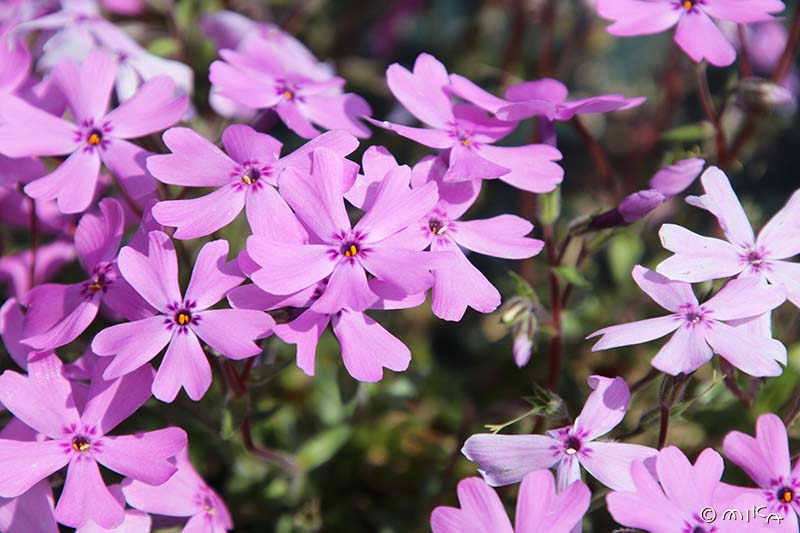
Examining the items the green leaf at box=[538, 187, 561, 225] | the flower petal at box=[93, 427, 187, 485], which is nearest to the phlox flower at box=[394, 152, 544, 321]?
the green leaf at box=[538, 187, 561, 225]

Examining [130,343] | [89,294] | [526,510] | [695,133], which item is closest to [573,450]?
[526,510]

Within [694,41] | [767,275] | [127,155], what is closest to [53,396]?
[127,155]

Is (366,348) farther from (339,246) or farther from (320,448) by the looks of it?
(320,448)

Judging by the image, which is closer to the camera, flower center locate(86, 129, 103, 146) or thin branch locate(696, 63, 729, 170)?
flower center locate(86, 129, 103, 146)

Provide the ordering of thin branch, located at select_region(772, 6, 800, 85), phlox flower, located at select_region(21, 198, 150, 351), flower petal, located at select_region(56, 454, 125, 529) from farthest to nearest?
1. thin branch, located at select_region(772, 6, 800, 85)
2. phlox flower, located at select_region(21, 198, 150, 351)
3. flower petal, located at select_region(56, 454, 125, 529)

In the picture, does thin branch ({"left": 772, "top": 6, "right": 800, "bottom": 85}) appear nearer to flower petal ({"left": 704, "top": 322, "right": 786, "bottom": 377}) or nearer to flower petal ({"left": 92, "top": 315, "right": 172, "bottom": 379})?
flower petal ({"left": 704, "top": 322, "right": 786, "bottom": 377})

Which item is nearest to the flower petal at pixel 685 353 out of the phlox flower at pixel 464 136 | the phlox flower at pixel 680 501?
the phlox flower at pixel 680 501

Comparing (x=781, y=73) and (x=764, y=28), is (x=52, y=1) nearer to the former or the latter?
(x=781, y=73)

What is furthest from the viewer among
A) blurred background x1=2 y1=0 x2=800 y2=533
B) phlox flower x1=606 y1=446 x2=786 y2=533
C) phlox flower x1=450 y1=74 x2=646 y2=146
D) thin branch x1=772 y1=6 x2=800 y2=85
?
thin branch x1=772 y1=6 x2=800 y2=85
